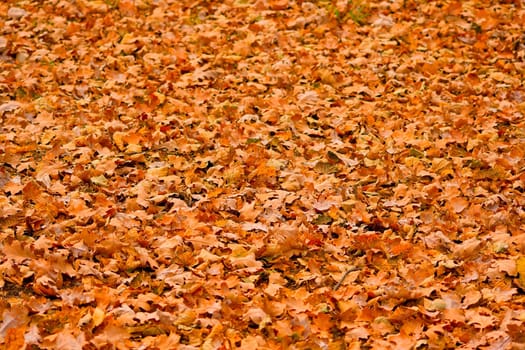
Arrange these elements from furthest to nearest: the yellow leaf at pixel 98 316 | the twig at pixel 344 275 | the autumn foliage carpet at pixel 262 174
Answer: the twig at pixel 344 275
the autumn foliage carpet at pixel 262 174
the yellow leaf at pixel 98 316

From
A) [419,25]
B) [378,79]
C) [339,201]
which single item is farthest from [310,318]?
[419,25]

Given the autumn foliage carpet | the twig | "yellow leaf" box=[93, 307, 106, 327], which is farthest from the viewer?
the twig

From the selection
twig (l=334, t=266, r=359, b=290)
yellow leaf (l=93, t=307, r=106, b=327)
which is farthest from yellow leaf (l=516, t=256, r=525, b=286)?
yellow leaf (l=93, t=307, r=106, b=327)

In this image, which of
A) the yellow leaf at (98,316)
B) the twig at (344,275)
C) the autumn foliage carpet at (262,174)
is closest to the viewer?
the yellow leaf at (98,316)

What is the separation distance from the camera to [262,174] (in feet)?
15.0

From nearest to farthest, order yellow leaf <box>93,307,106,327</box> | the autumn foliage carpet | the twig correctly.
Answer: yellow leaf <box>93,307,106,327</box>
the autumn foliage carpet
the twig

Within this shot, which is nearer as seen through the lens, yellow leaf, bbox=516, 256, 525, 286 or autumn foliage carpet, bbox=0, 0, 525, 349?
autumn foliage carpet, bbox=0, 0, 525, 349

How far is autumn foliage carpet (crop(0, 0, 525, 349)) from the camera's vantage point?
131 inches

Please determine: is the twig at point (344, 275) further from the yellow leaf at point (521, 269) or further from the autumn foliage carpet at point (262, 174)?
the yellow leaf at point (521, 269)

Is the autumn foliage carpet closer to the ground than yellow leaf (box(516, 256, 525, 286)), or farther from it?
farther from it

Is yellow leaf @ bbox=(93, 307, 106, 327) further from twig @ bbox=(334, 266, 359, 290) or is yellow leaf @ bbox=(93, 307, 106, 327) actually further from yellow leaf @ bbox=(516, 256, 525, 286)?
yellow leaf @ bbox=(516, 256, 525, 286)

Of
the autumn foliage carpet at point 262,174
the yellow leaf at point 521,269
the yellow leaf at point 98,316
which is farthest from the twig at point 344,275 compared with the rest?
the yellow leaf at point 98,316

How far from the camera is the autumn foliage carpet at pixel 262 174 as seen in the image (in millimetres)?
3334

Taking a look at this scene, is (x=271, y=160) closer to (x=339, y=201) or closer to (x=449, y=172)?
(x=339, y=201)
